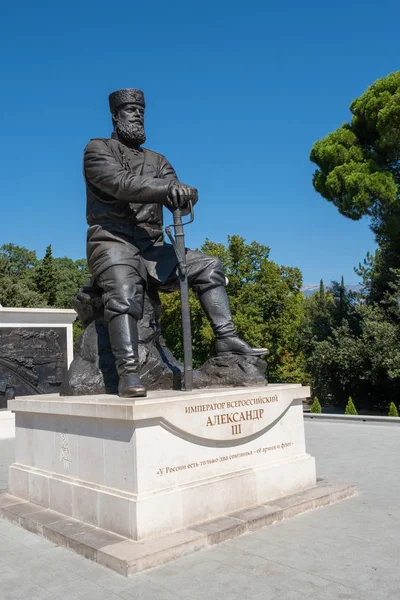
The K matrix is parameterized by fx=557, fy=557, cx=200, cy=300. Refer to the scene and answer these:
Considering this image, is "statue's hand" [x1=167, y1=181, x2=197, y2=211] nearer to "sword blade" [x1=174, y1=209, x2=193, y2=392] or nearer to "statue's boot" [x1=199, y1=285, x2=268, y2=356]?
"sword blade" [x1=174, y1=209, x2=193, y2=392]

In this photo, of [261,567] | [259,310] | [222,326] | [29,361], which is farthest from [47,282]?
[261,567]

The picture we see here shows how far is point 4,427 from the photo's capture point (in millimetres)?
13141

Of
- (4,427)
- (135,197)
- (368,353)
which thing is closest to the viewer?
(135,197)

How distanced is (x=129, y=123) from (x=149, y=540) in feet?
14.2

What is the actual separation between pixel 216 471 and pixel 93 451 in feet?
3.73

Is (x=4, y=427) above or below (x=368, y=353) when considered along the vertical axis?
below

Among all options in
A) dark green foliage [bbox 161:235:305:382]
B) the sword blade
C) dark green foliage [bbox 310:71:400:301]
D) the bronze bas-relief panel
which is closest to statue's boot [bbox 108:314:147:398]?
the sword blade

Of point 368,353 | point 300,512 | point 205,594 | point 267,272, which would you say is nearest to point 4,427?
point 300,512

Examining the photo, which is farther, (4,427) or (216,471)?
(4,427)

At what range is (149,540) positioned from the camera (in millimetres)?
4375

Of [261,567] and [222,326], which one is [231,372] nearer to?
[222,326]

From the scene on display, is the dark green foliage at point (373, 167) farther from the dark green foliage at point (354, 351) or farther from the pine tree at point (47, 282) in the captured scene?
the pine tree at point (47, 282)

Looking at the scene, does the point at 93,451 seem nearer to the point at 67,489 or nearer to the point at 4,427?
the point at 67,489

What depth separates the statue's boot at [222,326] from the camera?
6.09 metres
